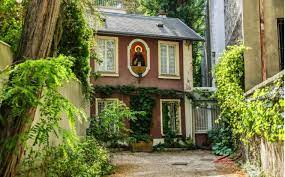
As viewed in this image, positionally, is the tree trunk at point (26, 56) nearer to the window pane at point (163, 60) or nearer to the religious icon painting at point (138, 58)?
the religious icon painting at point (138, 58)

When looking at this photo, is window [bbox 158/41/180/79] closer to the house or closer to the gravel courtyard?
the house

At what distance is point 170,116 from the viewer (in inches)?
770

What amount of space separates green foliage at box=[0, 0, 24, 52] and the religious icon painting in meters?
11.2

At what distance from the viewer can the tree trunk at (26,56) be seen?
14.3ft

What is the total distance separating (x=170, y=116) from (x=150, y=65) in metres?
2.60

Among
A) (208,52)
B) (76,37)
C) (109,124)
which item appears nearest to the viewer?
(76,37)

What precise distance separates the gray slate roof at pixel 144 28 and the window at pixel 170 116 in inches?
123

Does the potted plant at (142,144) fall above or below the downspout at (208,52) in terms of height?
below

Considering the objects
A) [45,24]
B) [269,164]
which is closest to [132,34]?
[269,164]

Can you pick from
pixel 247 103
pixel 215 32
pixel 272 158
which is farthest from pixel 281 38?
pixel 215 32

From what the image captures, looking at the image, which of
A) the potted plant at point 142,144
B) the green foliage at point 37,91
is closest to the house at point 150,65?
the potted plant at point 142,144

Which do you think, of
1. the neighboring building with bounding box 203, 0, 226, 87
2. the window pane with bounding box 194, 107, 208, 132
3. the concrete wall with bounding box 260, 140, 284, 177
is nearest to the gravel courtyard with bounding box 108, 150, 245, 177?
the concrete wall with bounding box 260, 140, 284, 177

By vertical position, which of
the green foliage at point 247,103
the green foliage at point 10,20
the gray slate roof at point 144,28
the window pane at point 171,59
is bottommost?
the green foliage at point 247,103

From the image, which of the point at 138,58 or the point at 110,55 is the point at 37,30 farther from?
the point at 138,58
